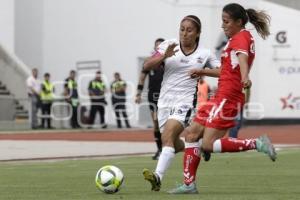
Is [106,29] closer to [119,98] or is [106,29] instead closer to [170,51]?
[119,98]

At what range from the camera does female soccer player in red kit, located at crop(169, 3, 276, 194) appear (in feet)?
34.8

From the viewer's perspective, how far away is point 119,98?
117ft

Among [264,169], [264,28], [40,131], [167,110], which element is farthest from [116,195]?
[40,131]

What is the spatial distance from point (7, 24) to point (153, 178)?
29.1 metres

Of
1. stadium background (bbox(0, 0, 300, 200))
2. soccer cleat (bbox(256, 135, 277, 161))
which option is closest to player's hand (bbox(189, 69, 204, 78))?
soccer cleat (bbox(256, 135, 277, 161))

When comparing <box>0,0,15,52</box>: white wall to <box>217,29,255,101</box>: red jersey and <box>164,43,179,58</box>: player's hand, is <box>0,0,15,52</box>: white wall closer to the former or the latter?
<box>164,43,179,58</box>: player's hand

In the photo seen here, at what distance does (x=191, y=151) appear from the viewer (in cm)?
1088

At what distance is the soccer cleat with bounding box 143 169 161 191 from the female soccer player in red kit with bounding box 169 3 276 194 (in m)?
0.22

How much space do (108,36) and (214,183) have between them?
26.8 meters

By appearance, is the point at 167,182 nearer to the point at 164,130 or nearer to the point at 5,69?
the point at 164,130

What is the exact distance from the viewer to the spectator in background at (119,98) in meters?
35.4

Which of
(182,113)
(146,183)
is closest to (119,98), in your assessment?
(146,183)

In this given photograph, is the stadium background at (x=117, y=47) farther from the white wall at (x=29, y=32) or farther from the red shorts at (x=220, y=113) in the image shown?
the red shorts at (x=220, y=113)

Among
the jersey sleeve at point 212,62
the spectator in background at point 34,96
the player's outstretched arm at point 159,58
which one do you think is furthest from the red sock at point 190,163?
the spectator in background at point 34,96
